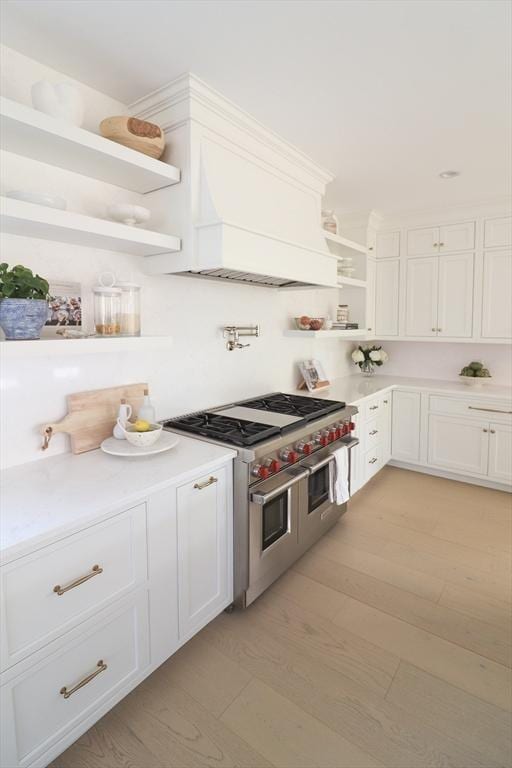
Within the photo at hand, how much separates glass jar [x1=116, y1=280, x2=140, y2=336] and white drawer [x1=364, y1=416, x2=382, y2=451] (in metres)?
2.25

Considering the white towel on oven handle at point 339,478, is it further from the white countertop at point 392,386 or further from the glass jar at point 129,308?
the glass jar at point 129,308

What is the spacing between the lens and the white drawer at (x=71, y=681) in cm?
118

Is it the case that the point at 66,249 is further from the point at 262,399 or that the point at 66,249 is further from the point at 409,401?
the point at 409,401

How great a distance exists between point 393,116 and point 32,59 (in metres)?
1.71

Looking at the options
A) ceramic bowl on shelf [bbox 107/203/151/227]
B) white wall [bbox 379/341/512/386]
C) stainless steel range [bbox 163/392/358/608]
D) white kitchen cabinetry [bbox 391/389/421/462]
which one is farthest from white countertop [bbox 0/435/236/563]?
white wall [bbox 379/341/512/386]

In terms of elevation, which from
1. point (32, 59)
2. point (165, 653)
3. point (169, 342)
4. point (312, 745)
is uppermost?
point (32, 59)

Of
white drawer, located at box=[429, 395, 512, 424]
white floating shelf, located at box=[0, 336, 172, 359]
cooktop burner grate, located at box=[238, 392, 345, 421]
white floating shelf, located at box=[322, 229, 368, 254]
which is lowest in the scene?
white drawer, located at box=[429, 395, 512, 424]

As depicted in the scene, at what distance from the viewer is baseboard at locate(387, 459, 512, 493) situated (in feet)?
11.8

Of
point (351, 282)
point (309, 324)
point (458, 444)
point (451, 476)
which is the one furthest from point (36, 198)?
point (451, 476)

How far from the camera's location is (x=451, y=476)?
386 centimetres

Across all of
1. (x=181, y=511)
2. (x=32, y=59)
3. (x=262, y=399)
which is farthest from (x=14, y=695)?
(x=32, y=59)

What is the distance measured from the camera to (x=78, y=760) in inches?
54.4

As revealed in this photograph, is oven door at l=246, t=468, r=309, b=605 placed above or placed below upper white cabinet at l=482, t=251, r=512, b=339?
below

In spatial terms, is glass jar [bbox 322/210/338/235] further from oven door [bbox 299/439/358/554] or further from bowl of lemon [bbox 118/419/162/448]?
bowl of lemon [bbox 118/419/162/448]
